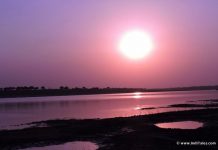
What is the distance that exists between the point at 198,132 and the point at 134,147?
22.4 feet

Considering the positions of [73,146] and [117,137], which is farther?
[117,137]

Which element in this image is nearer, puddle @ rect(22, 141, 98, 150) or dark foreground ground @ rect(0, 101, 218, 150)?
dark foreground ground @ rect(0, 101, 218, 150)

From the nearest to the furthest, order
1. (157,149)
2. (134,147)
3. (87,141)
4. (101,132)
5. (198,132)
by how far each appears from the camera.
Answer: (157,149) → (134,147) → (198,132) → (87,141) → (101,132)

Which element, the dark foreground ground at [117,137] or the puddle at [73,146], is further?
the puddle at [73,146]

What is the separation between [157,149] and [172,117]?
2969cm

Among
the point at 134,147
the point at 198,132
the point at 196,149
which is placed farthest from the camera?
the point at 198,132

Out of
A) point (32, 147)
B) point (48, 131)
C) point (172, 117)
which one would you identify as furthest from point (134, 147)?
point (172, 117)

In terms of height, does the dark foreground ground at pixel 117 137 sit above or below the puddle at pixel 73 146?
above

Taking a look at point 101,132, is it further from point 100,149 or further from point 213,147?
point 213,147

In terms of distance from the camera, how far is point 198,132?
1243 inches

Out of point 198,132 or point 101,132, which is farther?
point 101,132

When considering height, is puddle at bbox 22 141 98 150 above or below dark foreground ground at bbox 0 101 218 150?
below

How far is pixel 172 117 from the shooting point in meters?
54.7

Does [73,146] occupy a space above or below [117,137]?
below
